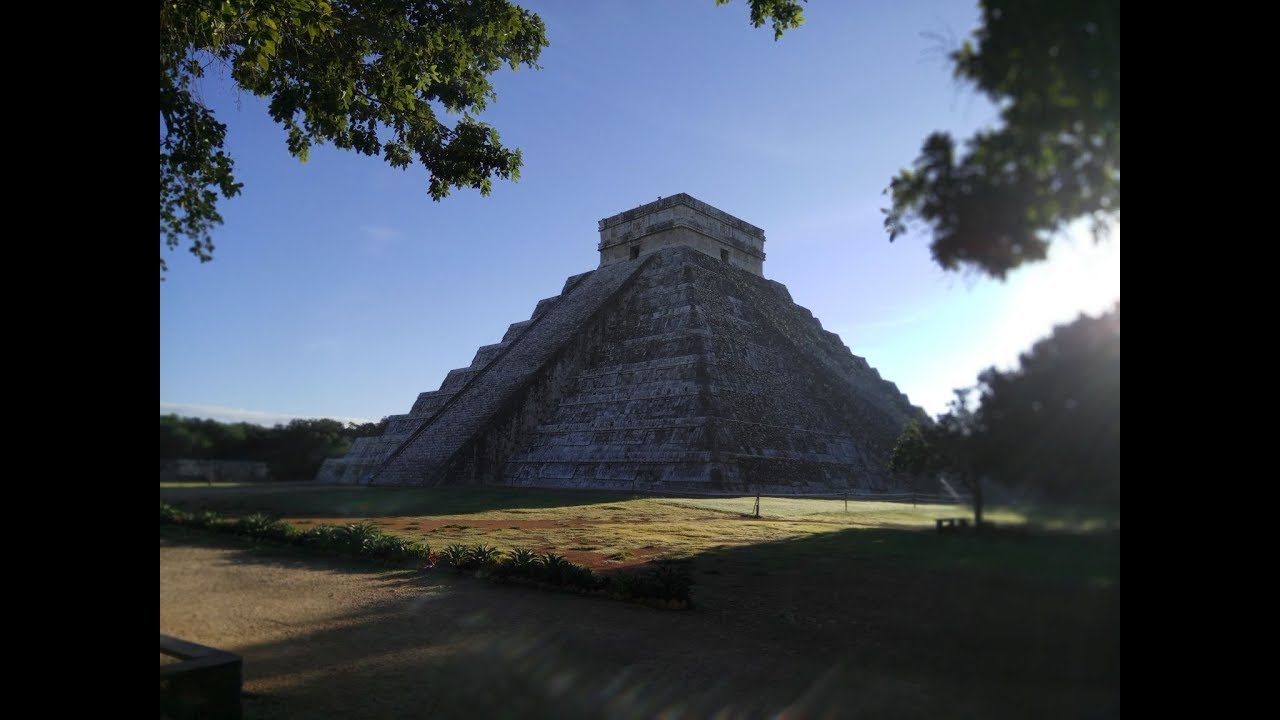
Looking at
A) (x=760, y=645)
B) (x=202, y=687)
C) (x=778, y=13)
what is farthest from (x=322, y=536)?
(x=778, y=13)

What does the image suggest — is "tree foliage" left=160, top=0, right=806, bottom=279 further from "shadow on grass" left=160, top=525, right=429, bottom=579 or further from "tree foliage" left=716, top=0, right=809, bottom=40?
"shadow on grass" left=160, top=525, right=429, bottom=579

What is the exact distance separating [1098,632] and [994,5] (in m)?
1.42

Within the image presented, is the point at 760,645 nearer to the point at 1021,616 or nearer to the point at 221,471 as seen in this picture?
the point at 1021,616

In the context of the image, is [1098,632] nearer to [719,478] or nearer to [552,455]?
[719,478]

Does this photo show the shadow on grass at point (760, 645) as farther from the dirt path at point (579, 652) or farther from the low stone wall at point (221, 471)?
the low stone wall at point (221, 471)

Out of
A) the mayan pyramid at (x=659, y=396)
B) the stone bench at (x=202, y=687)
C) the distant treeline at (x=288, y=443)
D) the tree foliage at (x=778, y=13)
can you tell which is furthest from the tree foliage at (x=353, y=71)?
the mayan pyramid at (x=659, y=396)

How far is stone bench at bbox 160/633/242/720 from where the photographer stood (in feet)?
12.9

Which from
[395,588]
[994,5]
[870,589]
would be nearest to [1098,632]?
[994,5]

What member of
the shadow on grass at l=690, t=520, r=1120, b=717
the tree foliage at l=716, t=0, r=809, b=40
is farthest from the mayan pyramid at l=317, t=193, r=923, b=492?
the shadow on grass at l=690, t=520, r=1120, b=717

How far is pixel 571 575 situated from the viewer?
6.95 metres

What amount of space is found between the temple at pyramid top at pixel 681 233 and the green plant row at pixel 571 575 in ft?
84.6

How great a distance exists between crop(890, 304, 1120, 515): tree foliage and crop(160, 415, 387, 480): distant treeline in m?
12.1

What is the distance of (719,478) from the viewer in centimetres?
1941
